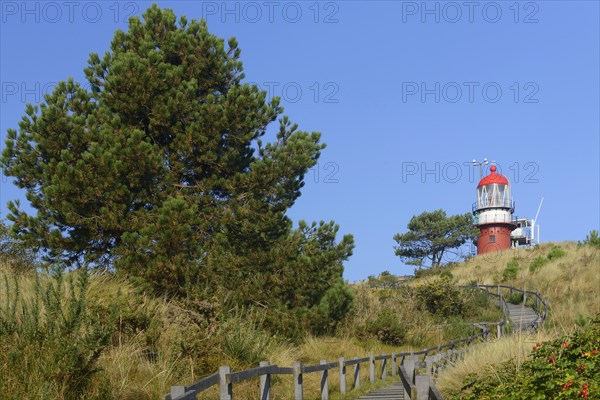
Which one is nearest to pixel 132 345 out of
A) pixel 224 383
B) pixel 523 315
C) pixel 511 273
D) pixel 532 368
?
pixel 224 383

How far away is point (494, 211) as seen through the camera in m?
60.6

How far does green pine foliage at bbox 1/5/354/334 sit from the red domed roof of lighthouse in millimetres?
42685

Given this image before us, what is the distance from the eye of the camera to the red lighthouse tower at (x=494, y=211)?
60.4 metres

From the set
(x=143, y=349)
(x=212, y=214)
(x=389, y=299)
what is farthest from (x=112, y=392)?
(x=389, y=299)

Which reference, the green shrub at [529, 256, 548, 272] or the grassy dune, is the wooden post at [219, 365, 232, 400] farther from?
the green shrub at [529, 256, 548, 272]

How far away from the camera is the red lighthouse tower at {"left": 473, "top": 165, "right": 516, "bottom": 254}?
60406mm

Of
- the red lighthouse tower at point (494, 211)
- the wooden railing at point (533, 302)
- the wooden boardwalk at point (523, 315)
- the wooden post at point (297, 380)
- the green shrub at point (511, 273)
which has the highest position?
the red lighthouse tower at point (494, 211)

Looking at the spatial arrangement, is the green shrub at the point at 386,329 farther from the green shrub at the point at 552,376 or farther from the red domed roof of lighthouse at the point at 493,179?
the red domed roof of lighthouse at the point at 493,179

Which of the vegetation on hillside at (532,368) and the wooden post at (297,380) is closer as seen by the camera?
the vegetation on hillside at (532,368)

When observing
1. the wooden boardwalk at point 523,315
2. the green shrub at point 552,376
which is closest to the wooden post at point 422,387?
the green shrub at point 552,376

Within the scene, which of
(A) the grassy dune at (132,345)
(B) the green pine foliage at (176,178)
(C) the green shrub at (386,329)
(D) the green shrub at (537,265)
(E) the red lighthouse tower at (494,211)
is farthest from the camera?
(E) the red lighthouse tower at (494,211)

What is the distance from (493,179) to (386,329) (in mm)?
40151

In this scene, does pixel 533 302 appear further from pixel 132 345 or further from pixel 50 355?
pixel 50 355

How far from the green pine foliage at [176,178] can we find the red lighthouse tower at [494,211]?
41.9 metres
